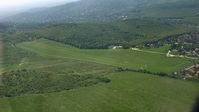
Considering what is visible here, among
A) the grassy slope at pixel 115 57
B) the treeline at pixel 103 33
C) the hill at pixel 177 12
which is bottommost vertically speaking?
the grassy slope at pixel 115 57

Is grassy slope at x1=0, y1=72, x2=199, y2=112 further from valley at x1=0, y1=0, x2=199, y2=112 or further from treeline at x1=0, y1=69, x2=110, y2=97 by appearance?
treeline at x1=0, y1=69, x2=110, y2=97

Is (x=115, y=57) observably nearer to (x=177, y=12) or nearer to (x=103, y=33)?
(x=103, y=33)

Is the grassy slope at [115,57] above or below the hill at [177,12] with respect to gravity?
below

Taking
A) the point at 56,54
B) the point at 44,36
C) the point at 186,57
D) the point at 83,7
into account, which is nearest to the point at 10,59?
the point at 56,54

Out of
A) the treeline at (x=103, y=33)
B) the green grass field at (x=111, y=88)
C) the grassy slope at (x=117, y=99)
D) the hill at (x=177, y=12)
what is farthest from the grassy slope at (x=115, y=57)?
the hill at (x=177, y=12)

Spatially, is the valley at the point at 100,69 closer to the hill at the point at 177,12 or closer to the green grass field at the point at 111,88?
the green grass field at the point at 111,88
